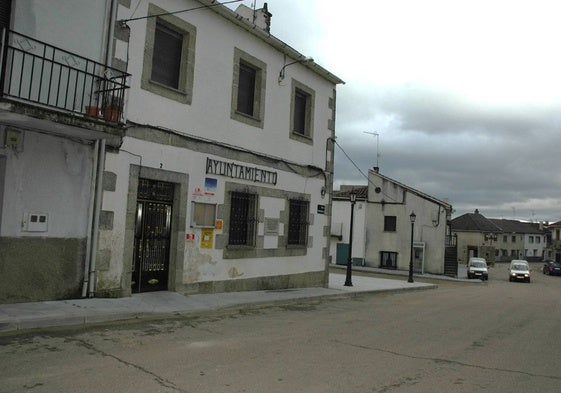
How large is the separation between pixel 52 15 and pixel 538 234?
104 meters

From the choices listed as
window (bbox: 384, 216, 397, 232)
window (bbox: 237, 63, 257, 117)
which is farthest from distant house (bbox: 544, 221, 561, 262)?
window (bbox: 237, 63, 257, 117)

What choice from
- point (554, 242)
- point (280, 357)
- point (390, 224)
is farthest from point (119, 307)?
point (554, 242)

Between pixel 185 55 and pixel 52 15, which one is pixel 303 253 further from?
pixel 52 15

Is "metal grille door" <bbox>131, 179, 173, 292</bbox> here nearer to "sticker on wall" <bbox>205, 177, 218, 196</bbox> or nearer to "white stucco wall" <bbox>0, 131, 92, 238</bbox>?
"sticker on wall" <bbox>205, 177, 218, 196</bbox>

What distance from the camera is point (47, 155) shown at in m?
8.33

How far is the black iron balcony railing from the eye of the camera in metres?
7.71

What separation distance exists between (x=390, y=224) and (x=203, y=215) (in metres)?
26.4

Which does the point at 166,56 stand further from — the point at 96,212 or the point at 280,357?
the point at 280,357

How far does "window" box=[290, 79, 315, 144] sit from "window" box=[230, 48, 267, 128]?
161 centimetres

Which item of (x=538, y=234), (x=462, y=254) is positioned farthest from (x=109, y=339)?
(x=538, y=234)

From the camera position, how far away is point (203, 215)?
11.3m

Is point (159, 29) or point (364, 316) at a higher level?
point (159, 29)

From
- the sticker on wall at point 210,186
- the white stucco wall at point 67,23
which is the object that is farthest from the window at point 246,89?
the white stucco wall at point 67,23

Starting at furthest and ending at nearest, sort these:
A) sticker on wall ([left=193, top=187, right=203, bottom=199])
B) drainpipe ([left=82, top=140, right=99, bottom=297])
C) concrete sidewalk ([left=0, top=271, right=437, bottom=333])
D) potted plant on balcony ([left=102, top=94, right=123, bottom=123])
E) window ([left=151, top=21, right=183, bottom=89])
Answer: sticker on wall ([left=193, top=187, right=203, bottom=199]) → window ([left=151, top=21, right=183, bottom=89]) → drainpipe ([left=82, top=140, right=99, bottom=297]) → potted plant on balcony ([left=102, top=94, right=123, bottom=123]) → concrete sidewalk ([left=0, top=271, right=437, bottom=333])
